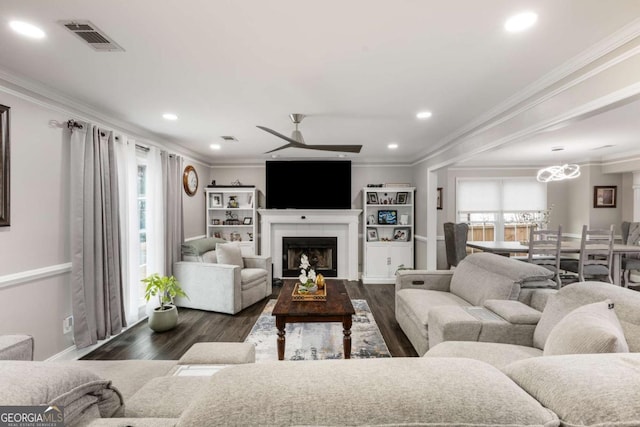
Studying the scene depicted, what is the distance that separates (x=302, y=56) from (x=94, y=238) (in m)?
2.67

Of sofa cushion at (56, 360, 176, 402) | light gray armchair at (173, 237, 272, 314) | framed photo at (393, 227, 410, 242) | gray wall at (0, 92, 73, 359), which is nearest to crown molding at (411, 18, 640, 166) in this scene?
framed photo at (393, 227, 410, 242)

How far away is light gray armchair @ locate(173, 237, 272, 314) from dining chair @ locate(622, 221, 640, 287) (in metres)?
5.82

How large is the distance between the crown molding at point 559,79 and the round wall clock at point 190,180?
14.1ft

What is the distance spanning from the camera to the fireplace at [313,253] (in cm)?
604

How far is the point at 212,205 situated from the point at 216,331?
9.94 ft

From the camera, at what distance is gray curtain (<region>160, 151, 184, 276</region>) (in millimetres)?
4328

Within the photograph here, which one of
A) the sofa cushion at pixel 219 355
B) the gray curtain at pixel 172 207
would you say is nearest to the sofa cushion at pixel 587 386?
the sofa cushion at pixel 219 355

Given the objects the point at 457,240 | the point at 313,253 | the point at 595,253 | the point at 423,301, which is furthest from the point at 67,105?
the point at 595,253

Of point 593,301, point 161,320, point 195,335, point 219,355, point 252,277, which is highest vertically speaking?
point 593,301

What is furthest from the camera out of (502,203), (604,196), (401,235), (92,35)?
(502,203)

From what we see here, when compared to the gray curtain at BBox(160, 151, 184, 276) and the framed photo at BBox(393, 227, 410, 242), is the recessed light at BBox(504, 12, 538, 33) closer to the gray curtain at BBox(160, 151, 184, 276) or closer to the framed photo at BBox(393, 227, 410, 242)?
the gray curtain at BBox(160, 151, 184, 276)

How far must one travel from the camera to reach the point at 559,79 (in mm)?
2271

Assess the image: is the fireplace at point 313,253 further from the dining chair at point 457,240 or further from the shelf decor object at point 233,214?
the dining chair at point 457,240

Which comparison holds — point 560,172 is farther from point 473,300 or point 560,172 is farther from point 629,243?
point 473,300
